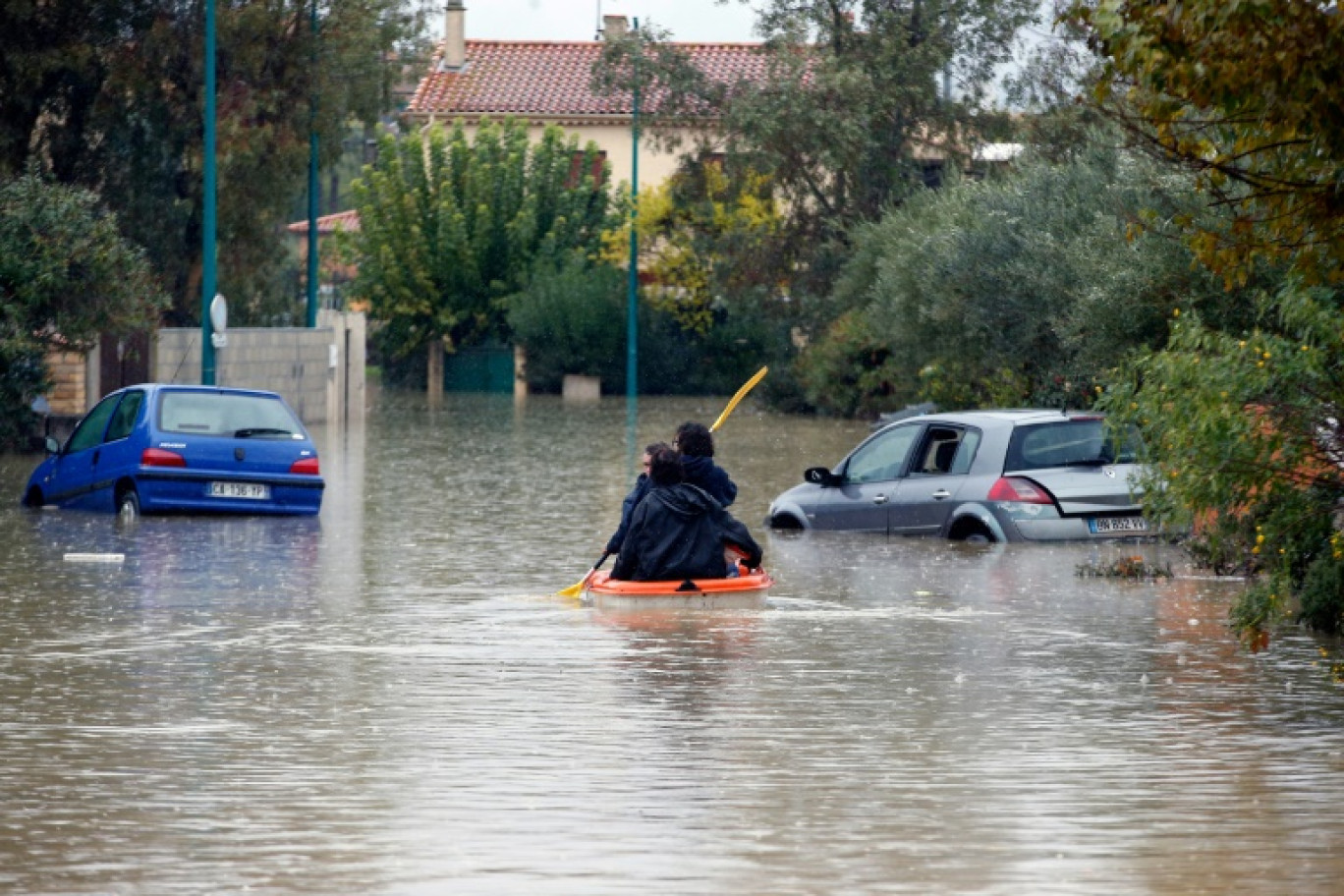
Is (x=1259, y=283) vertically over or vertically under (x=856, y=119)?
under

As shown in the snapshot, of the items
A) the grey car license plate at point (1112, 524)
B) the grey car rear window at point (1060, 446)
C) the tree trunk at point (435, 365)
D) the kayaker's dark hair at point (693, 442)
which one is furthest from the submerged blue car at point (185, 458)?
the tree trunk at point (435, 365)

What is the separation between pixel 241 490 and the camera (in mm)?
22547

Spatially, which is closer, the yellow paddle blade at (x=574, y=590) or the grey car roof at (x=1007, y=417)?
the yellow paddle blade at (x=574, y=590)

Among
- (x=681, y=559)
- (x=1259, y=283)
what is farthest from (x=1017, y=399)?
(x=681, y=559)

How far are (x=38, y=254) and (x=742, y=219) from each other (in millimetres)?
25388

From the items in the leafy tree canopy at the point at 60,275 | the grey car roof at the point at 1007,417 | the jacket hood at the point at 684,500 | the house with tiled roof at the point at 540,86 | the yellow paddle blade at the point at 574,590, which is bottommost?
the yellow paddle blade at the point at 574,590

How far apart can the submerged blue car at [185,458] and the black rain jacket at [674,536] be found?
8112 millimetres

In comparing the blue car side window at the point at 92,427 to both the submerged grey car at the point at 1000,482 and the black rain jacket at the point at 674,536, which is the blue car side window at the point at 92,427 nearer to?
the submerged grey car at the point at 1000,482

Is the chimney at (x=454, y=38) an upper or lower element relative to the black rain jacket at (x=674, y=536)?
upper

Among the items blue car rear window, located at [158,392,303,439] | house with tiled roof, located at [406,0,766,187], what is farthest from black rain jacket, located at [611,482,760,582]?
house with tiled roof, located at [406,0,766,187]

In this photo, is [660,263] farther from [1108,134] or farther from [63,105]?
[1108,134]

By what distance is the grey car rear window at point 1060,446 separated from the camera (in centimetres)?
1981

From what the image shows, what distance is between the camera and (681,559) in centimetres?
1519

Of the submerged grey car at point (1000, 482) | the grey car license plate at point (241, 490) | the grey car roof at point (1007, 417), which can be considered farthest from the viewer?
the grey car license plate at point (241, 490)
